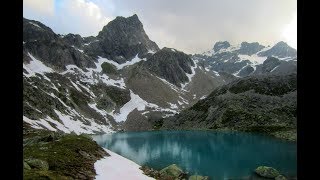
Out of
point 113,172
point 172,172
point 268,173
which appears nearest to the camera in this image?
point 113,172

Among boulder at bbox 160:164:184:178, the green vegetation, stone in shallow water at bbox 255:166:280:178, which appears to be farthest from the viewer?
stone in shallow water at bbox 255:166:280:178

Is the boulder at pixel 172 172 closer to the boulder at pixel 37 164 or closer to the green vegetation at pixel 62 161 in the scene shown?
the green vegetation at pixel 62 161

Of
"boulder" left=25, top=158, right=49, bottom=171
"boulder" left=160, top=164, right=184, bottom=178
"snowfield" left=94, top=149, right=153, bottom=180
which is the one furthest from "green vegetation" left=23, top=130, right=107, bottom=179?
"boulder" left=160, top=164, right=184, bottom=178

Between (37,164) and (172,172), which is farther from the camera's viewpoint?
(172,172)

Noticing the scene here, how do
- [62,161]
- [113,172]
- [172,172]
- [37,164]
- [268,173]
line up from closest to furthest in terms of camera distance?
[37,164], [62,161], [113,172], [172,172], [268,173]

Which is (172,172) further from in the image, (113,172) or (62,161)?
(62,161)

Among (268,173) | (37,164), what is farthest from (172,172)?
(37,164)

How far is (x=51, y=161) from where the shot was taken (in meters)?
Answer: 43.7

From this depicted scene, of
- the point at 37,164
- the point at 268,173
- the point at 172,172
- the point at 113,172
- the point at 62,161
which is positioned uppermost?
the point at 37,164

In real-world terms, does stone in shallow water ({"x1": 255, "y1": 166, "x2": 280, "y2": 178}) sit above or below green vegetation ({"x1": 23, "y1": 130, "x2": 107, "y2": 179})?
below

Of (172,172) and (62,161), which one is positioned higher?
(62,161)

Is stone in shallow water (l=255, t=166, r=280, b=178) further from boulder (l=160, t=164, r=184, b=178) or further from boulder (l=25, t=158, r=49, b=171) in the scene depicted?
boulder (l=25, t=158, r=49, b=171)
